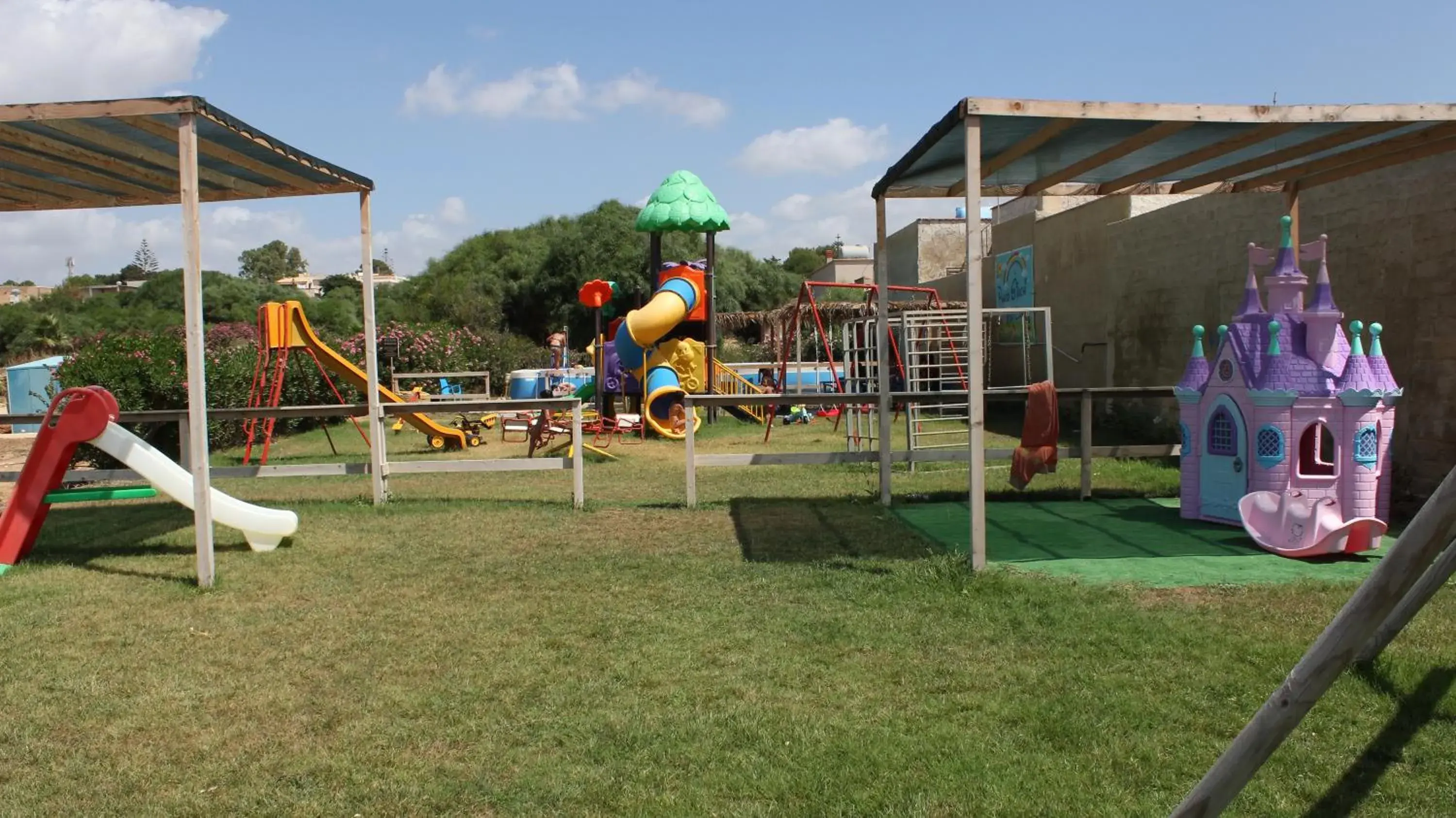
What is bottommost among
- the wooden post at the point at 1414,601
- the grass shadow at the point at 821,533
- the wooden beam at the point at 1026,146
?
the grass shadow at the point at 821,533

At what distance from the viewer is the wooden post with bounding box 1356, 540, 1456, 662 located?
323 cm

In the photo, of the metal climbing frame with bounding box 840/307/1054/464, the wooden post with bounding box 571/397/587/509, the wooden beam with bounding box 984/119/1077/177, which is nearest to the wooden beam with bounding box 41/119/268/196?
the wooden post with bounding box 571/397/587/509

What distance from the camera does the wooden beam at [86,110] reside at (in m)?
6.53

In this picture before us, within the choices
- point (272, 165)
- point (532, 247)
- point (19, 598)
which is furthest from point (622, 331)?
point (532, 247)

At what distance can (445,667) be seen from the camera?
502 centimetres

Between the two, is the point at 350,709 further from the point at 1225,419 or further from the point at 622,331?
the point at 622,331

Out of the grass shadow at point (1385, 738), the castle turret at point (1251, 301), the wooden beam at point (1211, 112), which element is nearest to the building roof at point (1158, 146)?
the wooden beam at point (1211, 112)

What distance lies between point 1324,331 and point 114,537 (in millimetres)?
9537

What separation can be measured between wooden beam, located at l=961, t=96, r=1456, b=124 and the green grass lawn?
2.78 m

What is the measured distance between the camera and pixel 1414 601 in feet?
13.0

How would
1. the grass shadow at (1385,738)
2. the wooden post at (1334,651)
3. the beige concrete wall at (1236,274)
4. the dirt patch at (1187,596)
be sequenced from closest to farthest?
1. the wooden post at (1334,651)
2. the grass shadow at (1385,738)
3. the dirt patch at (1187,596)
4. the beige concrete wall at (1236,274)

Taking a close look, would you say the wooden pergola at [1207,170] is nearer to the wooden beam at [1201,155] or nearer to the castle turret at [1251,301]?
the wooden beam at [1201,155]

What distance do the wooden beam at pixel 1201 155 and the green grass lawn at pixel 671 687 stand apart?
2.97 m

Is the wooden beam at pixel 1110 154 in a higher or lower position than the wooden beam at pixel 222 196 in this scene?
lower
